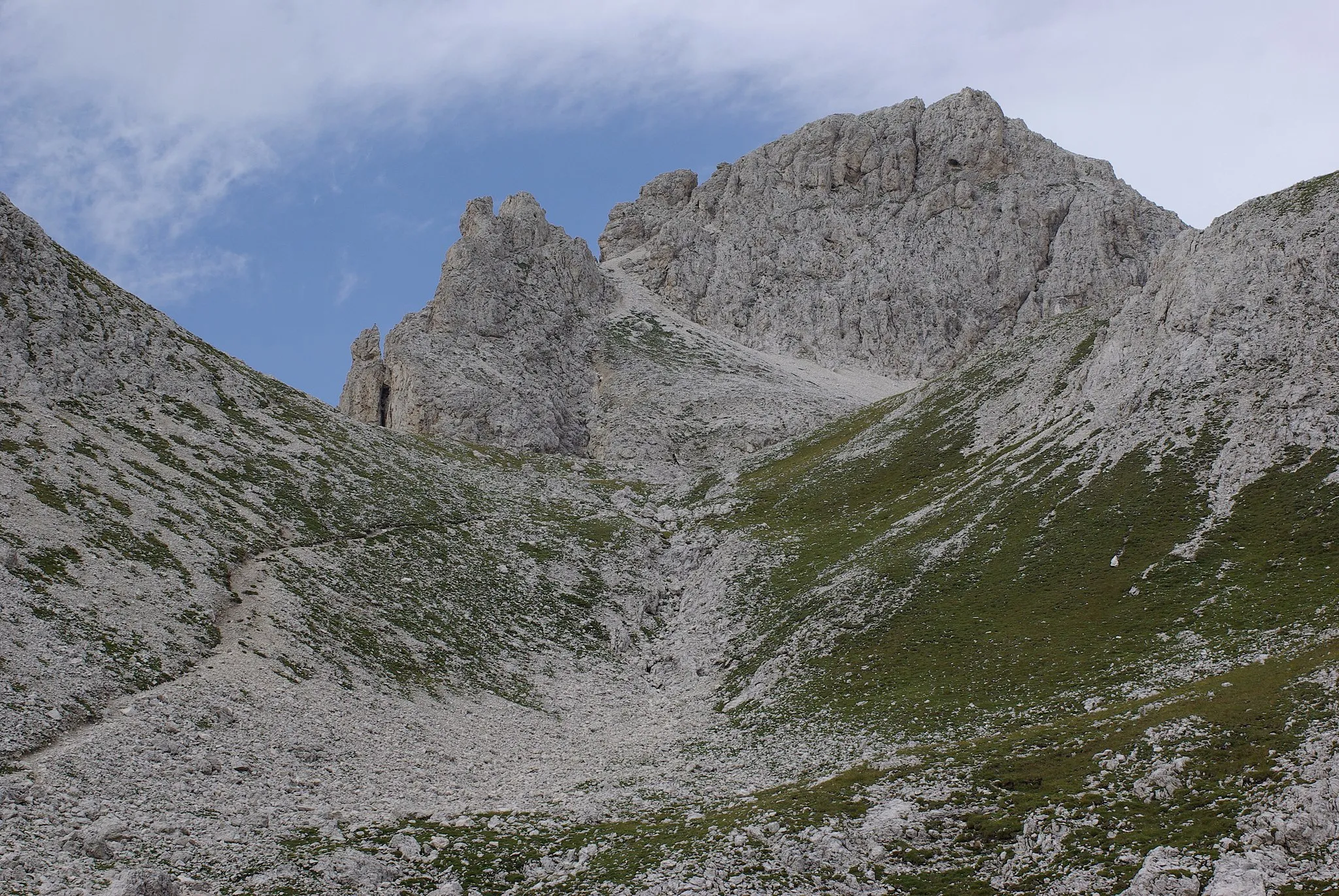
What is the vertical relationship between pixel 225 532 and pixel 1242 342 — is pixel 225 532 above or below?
above

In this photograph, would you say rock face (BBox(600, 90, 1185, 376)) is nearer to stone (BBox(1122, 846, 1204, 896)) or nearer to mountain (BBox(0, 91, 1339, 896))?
mountain (BBox(0, 91, 1339, 896))

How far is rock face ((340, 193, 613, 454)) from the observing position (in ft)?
447

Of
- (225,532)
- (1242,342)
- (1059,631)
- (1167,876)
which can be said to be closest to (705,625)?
(1059,631)

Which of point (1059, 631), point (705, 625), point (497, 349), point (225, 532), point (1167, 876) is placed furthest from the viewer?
point (497, 349)

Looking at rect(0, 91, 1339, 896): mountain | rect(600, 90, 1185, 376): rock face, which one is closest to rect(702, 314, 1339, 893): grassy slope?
rect(0, 91, 1339, 896): mountain

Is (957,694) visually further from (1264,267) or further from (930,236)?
(930,236)

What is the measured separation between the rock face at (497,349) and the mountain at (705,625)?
21395 millimetres

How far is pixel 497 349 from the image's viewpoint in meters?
151

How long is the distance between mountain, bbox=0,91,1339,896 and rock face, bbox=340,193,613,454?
70.2 feet

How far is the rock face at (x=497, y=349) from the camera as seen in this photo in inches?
5364

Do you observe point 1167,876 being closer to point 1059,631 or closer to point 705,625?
point 1059,631

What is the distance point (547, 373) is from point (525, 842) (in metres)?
122

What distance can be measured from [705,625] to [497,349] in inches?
3559

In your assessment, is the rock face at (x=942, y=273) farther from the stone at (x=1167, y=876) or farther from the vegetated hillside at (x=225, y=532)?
the stone at (x=1167, y=876)
